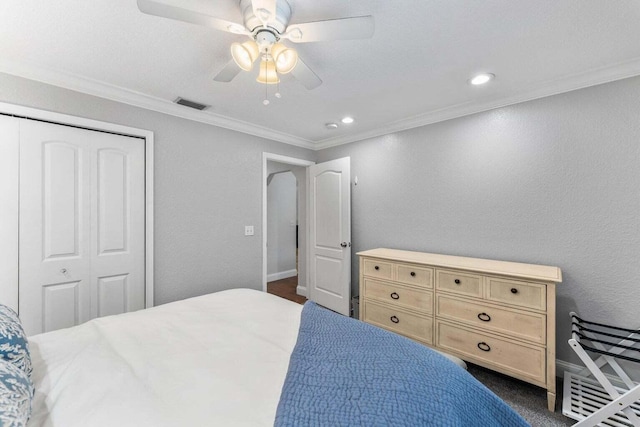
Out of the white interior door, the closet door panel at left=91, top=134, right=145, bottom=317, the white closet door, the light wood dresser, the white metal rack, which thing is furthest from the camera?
the white interior door

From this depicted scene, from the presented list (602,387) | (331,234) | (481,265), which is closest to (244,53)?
(481,265)

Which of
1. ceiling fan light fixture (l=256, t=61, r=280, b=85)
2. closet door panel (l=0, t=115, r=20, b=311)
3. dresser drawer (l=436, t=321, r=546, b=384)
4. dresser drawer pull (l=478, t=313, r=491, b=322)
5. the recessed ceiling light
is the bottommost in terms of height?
dresser drawer (l=436, t=321, r=546, b=384)

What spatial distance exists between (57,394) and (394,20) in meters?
2.16

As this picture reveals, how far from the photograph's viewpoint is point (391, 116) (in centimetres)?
290

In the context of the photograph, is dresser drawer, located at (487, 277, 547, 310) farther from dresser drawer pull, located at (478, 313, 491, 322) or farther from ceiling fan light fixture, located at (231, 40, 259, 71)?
ceiling fan light fixture, located at (231, 40, 259, 71)

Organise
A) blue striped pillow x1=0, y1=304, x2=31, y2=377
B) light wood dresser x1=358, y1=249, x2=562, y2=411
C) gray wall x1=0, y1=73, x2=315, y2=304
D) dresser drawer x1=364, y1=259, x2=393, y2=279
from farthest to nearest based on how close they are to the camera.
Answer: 1. dresser drawer x1=364, y1=259, x2=393, y2=279
2. gray wall x1=0, y1=73, x2=315, y2=304
3. light wood dresser x1=358, y1=249, x2=562, y2=411
4. blue striped pillow x1=0, y1=304, x2=31, y2=377

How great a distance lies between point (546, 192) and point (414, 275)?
49.5 inches

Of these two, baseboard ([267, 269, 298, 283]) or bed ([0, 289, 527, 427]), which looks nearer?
bed ([0, 289, 527, 427])

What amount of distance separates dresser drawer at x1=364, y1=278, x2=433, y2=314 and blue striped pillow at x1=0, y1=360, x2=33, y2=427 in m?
2.40

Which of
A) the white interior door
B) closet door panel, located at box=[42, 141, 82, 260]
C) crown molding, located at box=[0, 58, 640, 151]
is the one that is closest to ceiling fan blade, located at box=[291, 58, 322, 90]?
crown molding, located at box=[0, 58, 640, 151]

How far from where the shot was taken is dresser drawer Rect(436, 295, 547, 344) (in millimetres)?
1871

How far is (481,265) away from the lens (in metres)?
2.24

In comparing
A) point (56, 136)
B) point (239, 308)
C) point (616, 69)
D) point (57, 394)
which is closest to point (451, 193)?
point (616, 69)

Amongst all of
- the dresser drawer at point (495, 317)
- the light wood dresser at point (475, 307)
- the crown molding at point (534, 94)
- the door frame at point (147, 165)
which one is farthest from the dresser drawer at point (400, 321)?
the door frame at point (147, 165)
